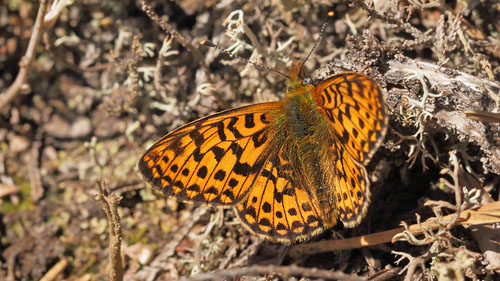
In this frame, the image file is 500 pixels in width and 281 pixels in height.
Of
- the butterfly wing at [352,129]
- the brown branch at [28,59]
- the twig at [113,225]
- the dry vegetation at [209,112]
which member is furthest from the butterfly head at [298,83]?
the brown branch at [28,59]

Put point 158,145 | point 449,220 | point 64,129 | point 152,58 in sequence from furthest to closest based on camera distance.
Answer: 1. point 64,129
2. point 152,58
3. point 158,145
4. point 449,220

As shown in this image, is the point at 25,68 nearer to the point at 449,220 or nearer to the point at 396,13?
the point at 396,13

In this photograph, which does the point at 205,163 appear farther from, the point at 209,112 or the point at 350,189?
the point at 209,112

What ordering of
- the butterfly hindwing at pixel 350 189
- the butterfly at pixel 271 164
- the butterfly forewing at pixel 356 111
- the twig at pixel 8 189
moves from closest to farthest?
the butterfly forewing at pixel 356 111 → the butterfly hindwing at pixel 350 189 → the butterfly at pixel 271 164 → the twig at pixel 8 189

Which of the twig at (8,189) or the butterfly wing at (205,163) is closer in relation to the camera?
the butterfly wing at (205,163)

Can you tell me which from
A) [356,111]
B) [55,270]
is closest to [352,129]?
[356,111]

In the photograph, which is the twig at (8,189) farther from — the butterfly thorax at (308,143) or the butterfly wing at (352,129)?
the butterfly wing at (352,129)

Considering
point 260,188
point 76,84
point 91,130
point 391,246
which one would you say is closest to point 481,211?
point 391,246

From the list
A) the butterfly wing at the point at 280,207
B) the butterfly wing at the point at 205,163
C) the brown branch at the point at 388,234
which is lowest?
the brown branch at the point at 388,234
